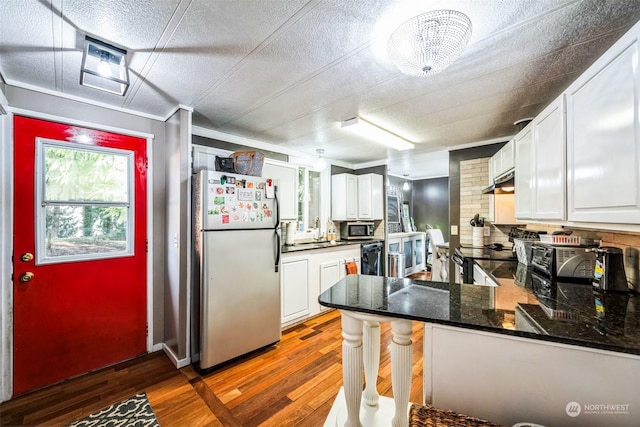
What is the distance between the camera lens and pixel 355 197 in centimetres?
466

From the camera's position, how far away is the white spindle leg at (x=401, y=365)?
3.85ft

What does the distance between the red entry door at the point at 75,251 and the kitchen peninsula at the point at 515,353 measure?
2.23 metres

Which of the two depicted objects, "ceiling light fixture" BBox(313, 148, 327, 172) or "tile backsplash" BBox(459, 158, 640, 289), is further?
"ceiling light fixture" BBox(313, 148, 327, 172)

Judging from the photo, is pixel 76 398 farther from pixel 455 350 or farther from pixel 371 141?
pixel 371 141

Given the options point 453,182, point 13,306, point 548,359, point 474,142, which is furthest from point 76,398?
point 474,142

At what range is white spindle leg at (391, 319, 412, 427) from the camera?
1175mm

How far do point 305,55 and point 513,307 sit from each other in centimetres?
180

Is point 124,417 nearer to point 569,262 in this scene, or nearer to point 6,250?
point 6,250

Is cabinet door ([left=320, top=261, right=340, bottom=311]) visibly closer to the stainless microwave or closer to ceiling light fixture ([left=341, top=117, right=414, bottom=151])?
the stainless microwave

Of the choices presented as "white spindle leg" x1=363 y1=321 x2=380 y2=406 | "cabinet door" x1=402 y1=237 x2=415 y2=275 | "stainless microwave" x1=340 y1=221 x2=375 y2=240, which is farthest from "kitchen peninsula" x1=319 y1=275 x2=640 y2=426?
"cabinet door" x1=402 y1=237 x2=415 y2=275

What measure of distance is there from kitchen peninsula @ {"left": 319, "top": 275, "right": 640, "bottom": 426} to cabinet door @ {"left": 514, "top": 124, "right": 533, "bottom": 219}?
3.34 ft

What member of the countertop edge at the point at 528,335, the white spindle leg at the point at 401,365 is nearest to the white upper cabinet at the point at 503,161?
the countertop edge at the point at 528,335

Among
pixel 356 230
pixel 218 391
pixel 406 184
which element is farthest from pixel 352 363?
pixel 406 184

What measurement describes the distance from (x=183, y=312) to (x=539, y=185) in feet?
10.2
